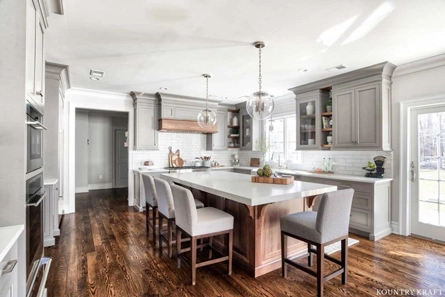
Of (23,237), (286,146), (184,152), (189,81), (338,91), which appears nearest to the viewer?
(23,237)

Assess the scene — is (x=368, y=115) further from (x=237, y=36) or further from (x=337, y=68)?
(x=237, y=36)

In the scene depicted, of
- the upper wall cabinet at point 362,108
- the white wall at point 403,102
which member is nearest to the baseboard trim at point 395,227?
the white wall at point 403,102

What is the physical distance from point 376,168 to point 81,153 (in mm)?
7254

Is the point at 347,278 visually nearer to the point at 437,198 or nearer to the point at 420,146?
the point at 437,198

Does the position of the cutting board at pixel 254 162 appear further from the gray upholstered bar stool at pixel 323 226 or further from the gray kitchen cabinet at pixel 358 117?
the gray upholstered bar stool at pixel 323 226

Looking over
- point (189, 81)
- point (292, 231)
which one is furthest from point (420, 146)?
point (189, 81)

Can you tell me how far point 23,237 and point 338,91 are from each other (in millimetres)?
4387

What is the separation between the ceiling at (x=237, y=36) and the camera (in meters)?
2.13

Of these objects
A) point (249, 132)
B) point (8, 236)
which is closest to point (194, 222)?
point (8, 236)

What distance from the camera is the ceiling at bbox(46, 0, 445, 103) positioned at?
7.00 feet

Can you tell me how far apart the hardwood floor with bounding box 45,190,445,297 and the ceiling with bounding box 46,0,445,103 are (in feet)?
8.22

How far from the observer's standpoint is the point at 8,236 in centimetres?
124

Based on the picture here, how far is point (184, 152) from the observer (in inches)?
244

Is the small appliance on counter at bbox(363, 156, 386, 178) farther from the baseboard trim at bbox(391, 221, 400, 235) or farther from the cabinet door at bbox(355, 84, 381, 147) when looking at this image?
the baseboard trim at bbox(391, 221, 400, 235)
